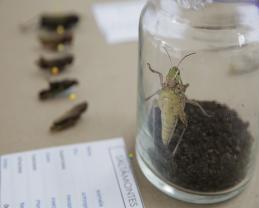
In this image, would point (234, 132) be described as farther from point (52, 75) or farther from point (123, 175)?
point (52, 75)

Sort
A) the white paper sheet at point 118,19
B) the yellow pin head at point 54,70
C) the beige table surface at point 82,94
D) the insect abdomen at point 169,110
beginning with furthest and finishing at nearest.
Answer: the white paper sheet at point 118,19, the yellow pin head at point 54,70, the beige table surface at point 82,94, the insect abdomen at point 169,110

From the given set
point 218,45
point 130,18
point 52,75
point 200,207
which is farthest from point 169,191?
point 130,18

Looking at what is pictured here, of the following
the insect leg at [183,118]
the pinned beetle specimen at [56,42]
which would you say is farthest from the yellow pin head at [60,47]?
the insect leg at [183,118]

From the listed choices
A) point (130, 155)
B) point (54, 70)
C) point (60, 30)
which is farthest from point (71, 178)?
point (60, 30)

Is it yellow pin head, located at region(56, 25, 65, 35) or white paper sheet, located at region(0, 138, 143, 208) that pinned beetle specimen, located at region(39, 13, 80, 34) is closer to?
yellow pin head, located at region(56, 25, 65, 35)

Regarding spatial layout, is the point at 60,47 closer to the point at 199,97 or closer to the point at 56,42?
the point at 56,42

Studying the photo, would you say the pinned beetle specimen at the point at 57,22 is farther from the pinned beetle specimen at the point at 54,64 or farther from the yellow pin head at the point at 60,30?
the pinned beetle specimen at the point at 54,64
